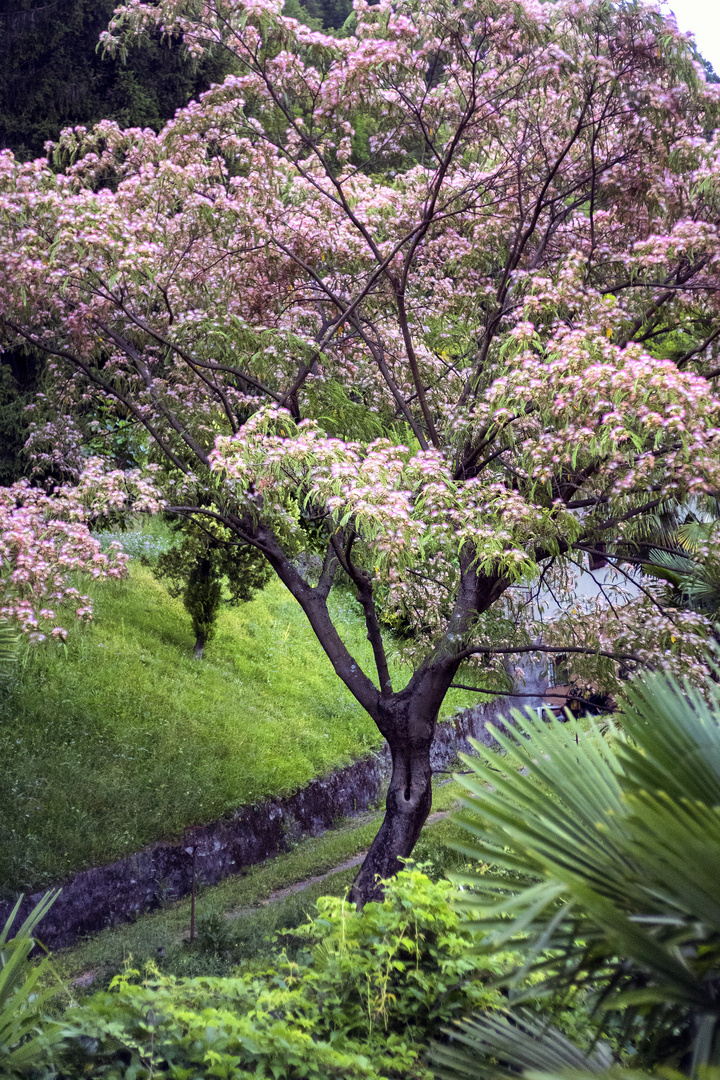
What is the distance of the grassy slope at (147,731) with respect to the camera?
8.30 meters

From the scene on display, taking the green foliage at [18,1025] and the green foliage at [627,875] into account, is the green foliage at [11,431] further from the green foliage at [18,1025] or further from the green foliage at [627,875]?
the green foliage at [627,875]

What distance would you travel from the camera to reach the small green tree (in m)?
11.1

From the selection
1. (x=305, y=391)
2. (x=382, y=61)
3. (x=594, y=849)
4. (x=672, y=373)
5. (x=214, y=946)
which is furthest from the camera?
(x=305, y=391)

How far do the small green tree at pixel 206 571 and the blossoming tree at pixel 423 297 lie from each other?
252 centimetres

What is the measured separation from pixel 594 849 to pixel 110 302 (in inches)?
282

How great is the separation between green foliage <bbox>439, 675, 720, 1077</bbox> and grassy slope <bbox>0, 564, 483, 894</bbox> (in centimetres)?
442

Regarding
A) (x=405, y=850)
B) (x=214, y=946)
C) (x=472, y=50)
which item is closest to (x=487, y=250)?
(x=472, y=50)

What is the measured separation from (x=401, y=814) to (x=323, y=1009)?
3.84 metres

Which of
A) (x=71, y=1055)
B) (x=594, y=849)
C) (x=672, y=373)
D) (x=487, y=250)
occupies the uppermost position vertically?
(x=487, y=250)

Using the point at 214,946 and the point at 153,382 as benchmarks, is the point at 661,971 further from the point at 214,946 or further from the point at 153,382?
the point at 153,382

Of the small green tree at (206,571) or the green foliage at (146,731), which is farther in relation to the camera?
the small green tree at (206,571)

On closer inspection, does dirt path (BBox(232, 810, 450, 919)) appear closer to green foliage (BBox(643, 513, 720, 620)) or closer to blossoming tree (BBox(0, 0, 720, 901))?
blossoming tree (BBox(0, 0, 720, 901))

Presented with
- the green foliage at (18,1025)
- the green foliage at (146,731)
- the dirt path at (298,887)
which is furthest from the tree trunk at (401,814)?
the green foliage at (18,1025)

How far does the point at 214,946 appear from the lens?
22.0 feet
